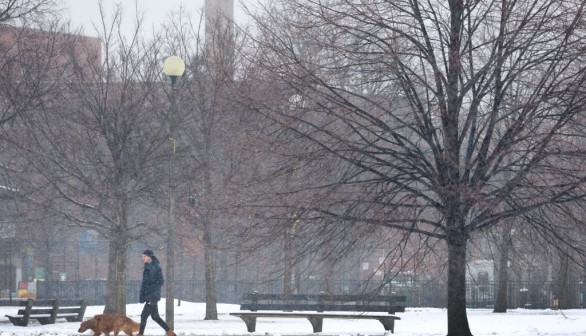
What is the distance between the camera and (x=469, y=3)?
17.0m

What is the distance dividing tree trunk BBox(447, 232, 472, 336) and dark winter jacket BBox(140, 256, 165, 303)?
18.7 ft

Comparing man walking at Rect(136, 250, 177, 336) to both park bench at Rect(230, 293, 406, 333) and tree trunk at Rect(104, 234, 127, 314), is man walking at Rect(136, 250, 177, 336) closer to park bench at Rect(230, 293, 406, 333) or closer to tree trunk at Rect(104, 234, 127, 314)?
park bench at Rect(230, 293, 406, 333)

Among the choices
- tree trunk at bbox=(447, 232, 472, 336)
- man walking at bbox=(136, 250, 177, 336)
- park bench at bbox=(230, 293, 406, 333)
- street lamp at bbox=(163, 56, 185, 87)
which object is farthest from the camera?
park bench at bbox=(230, 293, 406, 333)

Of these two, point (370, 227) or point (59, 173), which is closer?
point (370, 227)

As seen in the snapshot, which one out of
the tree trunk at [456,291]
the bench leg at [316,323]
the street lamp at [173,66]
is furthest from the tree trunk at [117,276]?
the tree trunk at [456,291]

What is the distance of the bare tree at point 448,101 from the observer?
640 inches

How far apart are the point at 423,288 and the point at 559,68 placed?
79.0ft

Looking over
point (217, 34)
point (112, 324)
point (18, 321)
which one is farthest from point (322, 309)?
point (217, 34)

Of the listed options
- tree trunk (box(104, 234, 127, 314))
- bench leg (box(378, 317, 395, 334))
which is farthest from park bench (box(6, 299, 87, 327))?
bench leg (box(378, 317, 395, 334))

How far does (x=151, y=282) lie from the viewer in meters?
18.9

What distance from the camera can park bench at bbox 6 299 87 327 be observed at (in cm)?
2598

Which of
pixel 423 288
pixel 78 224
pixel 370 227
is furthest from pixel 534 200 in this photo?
pixel 423 288

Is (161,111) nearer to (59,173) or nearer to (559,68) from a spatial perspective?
(59,173)

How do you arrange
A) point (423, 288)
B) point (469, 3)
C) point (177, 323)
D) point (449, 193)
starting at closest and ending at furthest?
point (449, 193), point (469, 3), point (177, 323), point (423, 288)
